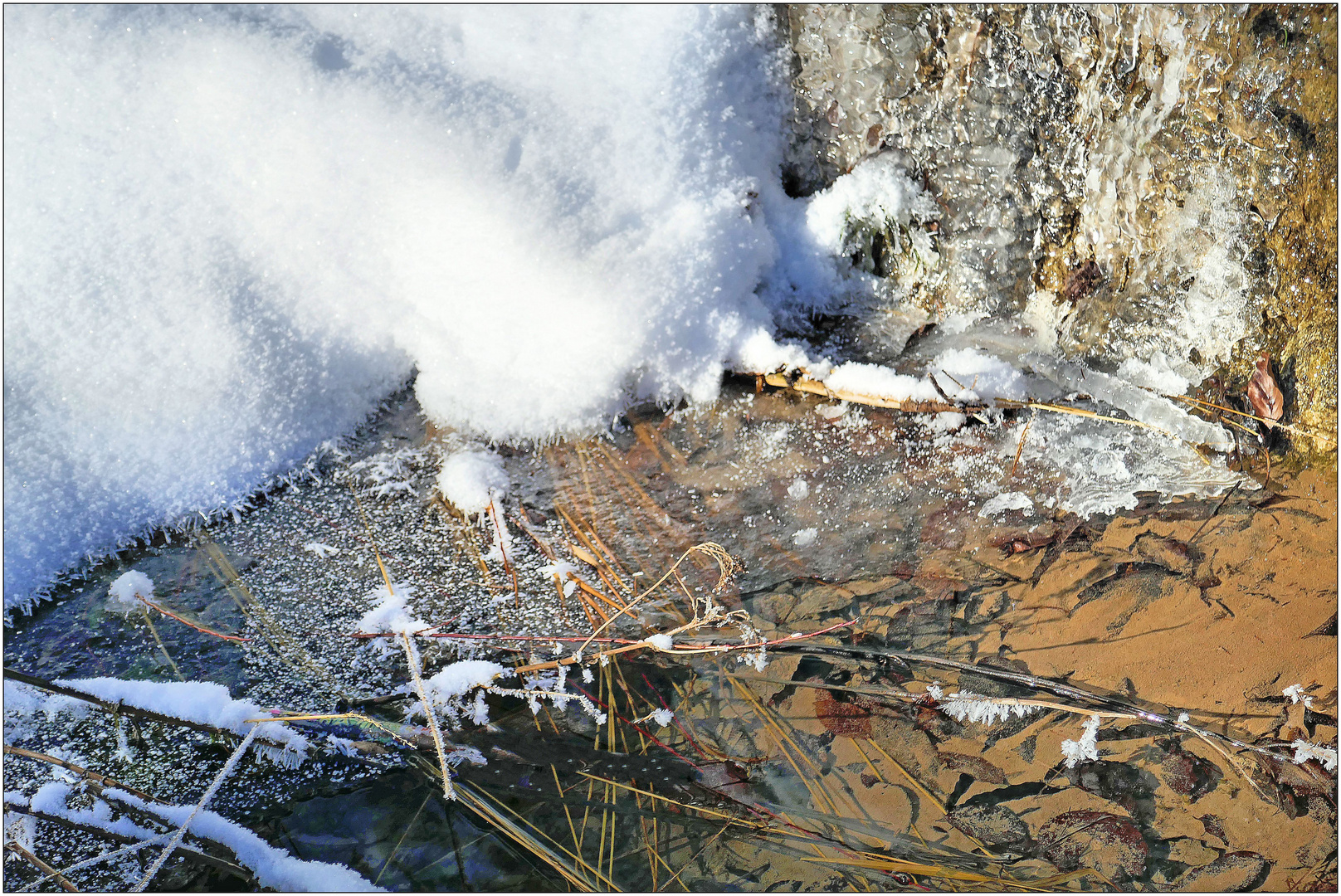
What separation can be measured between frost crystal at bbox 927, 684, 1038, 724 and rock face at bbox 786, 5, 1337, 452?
63 centimetres

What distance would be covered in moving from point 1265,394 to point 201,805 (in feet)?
5.80

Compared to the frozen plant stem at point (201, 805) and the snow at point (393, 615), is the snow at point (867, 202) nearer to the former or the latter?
the snow at point (393, 615)

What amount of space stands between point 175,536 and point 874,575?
1.22m

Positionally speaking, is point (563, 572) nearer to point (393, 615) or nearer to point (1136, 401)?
point (393, 615)

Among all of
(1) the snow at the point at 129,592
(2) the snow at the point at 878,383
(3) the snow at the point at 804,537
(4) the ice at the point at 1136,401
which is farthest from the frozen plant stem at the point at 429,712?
(4) the ice at the point at 1136,401

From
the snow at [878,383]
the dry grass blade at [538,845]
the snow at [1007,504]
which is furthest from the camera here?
the snow at [878,383]

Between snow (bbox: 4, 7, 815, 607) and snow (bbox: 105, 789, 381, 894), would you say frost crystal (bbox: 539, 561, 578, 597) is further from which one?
snow (bbox: 105, 789, 381, 894)

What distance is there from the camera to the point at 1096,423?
1236 mm

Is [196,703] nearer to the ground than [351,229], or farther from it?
nearer to the ground

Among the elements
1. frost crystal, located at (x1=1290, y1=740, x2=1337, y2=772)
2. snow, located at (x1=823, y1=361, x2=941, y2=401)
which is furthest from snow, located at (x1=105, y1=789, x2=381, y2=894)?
frost crystal, located at (x1=1290, y1=740, x2=1337, y2=772)

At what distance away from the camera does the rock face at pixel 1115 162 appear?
109cm

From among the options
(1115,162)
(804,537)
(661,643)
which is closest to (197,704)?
(661,643)

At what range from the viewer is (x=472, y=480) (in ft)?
4.22

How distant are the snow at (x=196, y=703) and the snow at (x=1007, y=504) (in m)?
1.14
